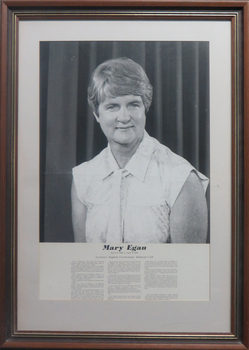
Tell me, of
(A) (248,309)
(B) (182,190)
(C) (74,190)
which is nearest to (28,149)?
(C) (74,190)

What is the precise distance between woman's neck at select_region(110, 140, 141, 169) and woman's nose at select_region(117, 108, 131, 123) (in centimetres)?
5

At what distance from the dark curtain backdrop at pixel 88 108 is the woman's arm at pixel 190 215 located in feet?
0.15

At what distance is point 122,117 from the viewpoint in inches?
26.1

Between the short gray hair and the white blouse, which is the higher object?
the short gray hair

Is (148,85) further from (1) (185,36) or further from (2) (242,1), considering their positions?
(2) (242,1)

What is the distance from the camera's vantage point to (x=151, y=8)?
66cm

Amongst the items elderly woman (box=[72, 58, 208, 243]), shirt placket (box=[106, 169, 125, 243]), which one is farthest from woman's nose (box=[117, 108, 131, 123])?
shirt placket (box=[106, 169, 125, 243])

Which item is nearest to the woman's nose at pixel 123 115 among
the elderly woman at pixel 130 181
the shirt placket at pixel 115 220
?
the elderly woman at pixel 130 181

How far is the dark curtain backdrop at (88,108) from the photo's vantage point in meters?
0.66

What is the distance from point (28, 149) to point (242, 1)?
573 mm

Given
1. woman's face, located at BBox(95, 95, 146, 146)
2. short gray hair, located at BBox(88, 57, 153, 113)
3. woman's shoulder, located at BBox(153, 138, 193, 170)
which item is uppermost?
short gray hair, located at BBox(88, 57, 153, 113)

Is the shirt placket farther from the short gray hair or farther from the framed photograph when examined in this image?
the short gray hair

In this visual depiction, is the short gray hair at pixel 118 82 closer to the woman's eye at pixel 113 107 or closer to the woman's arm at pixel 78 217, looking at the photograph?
the woman's eye at pixel 113 107

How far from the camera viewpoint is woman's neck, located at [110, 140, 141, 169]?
667 millimetres
